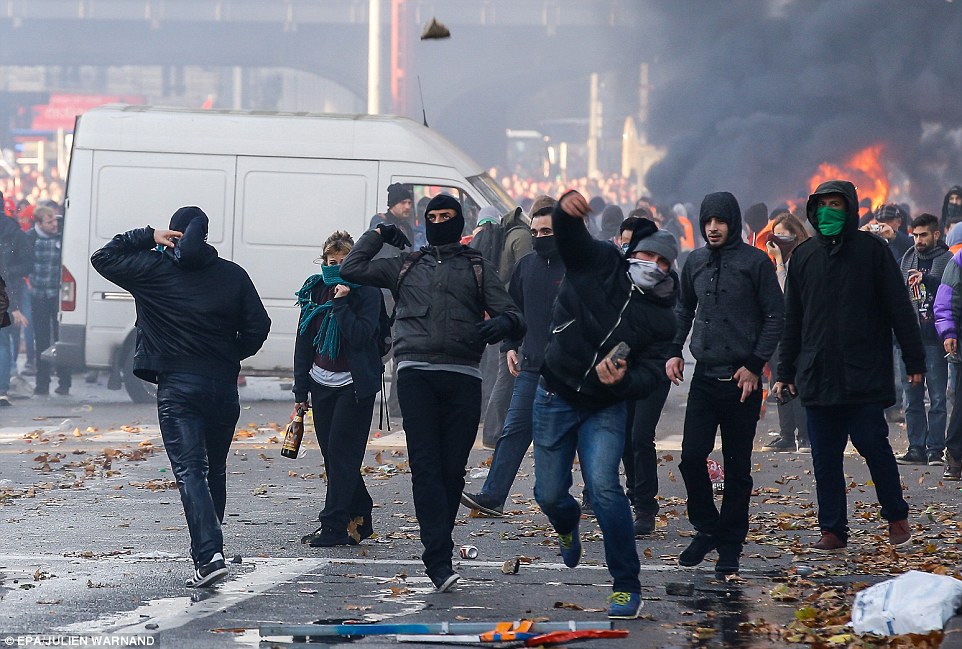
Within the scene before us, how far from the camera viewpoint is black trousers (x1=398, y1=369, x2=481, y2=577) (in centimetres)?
704

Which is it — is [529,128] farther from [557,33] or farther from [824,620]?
[824,620]

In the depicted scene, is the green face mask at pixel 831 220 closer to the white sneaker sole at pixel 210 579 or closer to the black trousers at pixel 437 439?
the black trousers at pixel 437 439

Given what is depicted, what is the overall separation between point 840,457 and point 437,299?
224cm

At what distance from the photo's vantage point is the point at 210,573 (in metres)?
6.95

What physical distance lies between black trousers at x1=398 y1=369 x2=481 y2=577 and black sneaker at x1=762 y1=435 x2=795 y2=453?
18.6 ft

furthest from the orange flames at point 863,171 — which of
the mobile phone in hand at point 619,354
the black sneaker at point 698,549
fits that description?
the mobile phone in hand at point 619,354

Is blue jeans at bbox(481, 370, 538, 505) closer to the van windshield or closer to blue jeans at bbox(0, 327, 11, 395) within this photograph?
the van windshield

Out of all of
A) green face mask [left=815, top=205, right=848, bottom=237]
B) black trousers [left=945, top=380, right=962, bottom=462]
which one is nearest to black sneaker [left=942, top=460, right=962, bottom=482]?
black trousers [left=945, top=380, right=962, bottom=462]

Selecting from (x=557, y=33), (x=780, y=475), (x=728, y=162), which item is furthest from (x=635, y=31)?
(x=780, y=475)

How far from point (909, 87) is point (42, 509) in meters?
28.8

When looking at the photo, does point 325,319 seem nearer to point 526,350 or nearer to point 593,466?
point 526,350

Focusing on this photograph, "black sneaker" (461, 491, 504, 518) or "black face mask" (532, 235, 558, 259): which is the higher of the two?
"black face mask" (532, 235, 558, 259)

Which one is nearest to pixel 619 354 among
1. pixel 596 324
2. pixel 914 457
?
pixel 596 324

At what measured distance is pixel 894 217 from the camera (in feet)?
44.3
